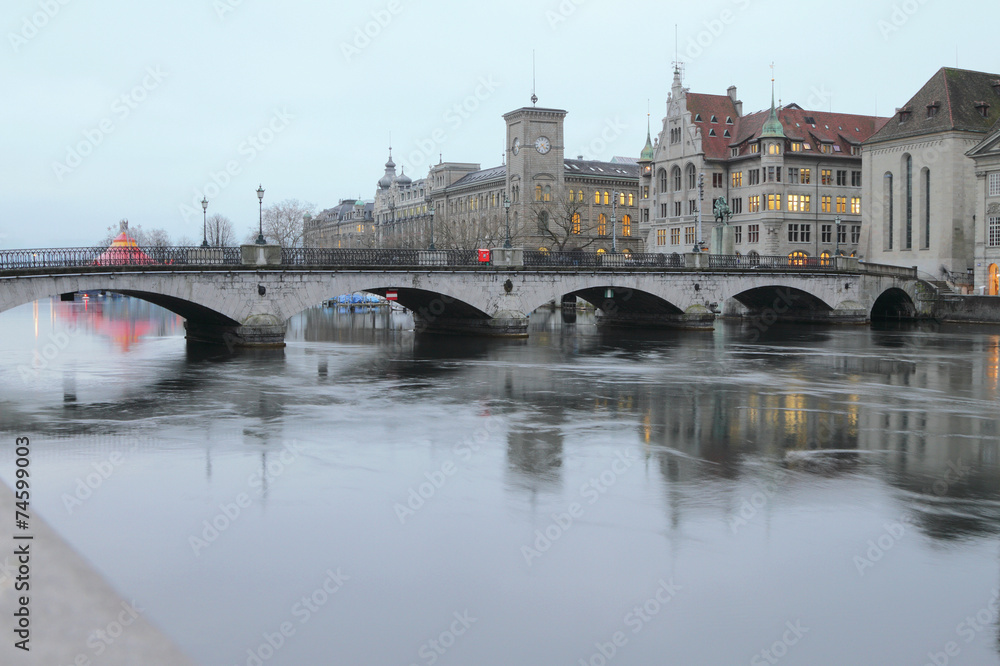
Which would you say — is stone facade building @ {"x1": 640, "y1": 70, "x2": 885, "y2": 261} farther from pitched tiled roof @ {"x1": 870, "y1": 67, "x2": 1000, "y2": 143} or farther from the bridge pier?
the bridge pier

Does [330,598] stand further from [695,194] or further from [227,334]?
[695,194]

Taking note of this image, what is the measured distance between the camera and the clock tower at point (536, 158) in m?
124

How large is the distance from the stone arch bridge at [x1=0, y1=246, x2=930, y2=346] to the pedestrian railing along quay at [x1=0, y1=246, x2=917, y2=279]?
0.08 metres

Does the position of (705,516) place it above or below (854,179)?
below

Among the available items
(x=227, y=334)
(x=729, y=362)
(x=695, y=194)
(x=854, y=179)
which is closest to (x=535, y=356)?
(x=729, y=362)

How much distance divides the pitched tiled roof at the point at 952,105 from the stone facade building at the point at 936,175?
81mm

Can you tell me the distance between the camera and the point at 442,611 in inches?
414

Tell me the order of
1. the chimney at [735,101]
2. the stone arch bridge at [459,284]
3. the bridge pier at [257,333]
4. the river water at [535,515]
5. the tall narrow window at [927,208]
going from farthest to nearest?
the chimney at [735,101] < the tall narrow window at [927,208] < the bridge pier at [257,333] < the stone arch bridge at [459,284] < the river water at [535,515]

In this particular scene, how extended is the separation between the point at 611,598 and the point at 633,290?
49163 mm

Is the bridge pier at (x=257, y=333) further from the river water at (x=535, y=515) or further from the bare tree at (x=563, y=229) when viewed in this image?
the bare tree at (x=563, y=229)

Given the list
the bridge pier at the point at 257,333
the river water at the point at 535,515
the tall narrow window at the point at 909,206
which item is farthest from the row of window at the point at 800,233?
the river water at the point at 535,515

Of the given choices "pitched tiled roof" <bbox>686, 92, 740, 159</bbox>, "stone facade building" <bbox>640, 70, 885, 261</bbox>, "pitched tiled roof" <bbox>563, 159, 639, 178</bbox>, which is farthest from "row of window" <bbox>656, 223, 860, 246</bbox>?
"pitched tiled roof" <bbox>563, 159, 639, 178</bbox>

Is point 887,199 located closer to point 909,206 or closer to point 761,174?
point 909,206

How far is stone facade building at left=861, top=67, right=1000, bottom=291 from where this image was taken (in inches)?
3125
